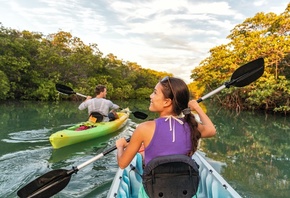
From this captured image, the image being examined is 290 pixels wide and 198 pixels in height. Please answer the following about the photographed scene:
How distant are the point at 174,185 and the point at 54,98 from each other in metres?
16.1

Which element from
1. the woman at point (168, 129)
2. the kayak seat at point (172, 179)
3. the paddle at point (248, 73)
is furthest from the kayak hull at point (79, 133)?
the kayak seat at point (172, 179)

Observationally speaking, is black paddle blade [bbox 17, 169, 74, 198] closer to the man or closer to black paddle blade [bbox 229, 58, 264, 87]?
black paddle blade [bbox 229, 58, 264, 87]

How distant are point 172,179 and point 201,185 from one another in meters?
1.34

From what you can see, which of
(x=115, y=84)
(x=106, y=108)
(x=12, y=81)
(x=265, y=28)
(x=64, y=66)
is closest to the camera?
(x=106, y=108)

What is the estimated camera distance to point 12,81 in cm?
1495

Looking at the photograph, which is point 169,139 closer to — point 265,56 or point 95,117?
point 95,117

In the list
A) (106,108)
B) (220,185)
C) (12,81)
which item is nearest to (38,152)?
(106,108)

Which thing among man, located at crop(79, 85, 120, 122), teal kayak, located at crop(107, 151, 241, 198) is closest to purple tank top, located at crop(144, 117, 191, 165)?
teal kayak, located at crop(107, 151, 241, 198)

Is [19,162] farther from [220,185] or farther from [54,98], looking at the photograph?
[54,98]

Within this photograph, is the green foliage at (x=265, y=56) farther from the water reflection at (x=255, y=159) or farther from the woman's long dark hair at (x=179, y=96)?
the woman's long dark hair at (x=179, y=96)

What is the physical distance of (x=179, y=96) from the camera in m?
1.38

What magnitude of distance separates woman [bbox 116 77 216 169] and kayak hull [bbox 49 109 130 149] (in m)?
3.11

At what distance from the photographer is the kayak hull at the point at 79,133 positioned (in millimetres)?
4270

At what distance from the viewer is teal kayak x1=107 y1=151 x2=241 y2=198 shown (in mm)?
2053
